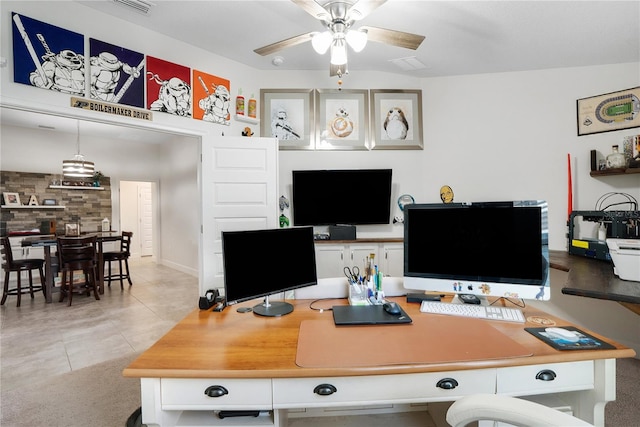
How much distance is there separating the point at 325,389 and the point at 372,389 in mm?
161

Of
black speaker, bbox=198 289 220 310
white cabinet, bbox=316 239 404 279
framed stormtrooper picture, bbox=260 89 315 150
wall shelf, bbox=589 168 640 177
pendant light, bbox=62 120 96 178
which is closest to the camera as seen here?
black speaker, bbox=198 289 220 310

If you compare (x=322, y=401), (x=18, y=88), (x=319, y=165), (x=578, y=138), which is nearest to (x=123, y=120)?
(x=18, y=88)

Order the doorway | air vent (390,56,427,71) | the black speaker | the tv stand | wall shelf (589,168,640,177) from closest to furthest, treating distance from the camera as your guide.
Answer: the tv stand → the black speaker → wall shelf (589,168,640,177) → air vent (390,56,427,71) → the doorway

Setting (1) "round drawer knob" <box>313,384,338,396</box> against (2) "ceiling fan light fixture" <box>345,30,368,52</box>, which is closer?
(1) "round drawer knob" <box>313,384,338,396</box>

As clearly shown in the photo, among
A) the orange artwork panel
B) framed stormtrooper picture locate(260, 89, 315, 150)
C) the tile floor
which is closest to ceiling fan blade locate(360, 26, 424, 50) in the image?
framed stormtrooper picture locate(260, 89, 315, 150)

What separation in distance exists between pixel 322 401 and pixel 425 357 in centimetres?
38

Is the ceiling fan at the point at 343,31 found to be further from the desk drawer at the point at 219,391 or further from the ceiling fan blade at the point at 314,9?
the desk drawer at the point at 219,391

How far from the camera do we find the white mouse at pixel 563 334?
116cm

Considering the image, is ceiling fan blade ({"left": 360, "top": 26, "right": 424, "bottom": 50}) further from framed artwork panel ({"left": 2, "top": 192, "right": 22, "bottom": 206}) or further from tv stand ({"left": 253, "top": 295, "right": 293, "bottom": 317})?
framed artwork panel ({"left": 2, "top": 192, "right": 22, "bottom": 206})

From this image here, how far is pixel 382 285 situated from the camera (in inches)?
67.9

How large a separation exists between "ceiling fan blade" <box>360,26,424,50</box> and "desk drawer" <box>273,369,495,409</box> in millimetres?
2093

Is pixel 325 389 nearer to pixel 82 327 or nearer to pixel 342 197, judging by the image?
pixel 342 197

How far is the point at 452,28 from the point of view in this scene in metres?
2.80

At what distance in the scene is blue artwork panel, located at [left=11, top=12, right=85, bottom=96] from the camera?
227cm
